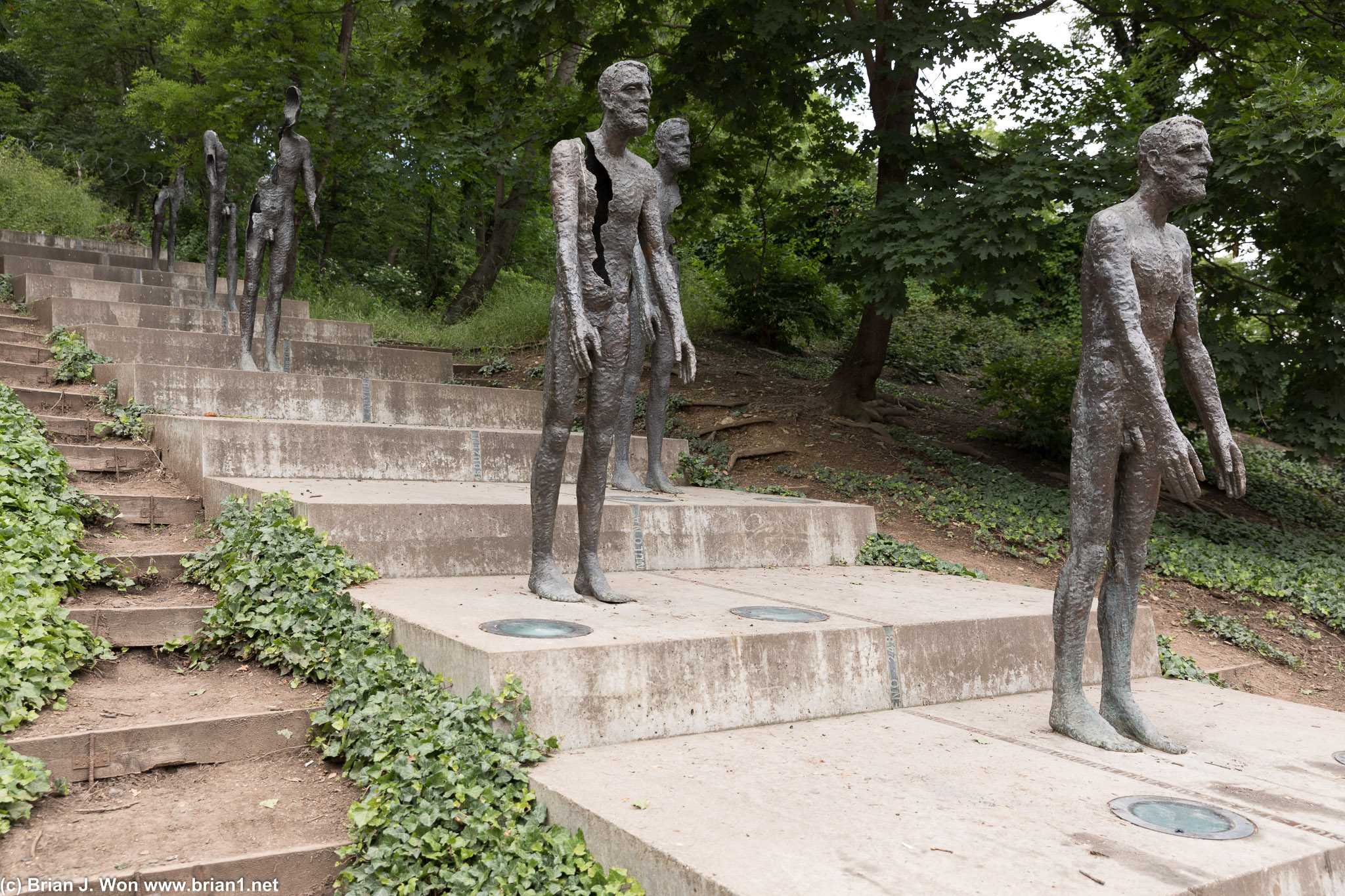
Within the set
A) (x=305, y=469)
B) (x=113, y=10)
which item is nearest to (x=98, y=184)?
(x=113, y=10)

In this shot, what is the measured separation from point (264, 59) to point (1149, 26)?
11569mm

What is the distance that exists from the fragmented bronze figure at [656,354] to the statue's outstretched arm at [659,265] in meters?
1.29

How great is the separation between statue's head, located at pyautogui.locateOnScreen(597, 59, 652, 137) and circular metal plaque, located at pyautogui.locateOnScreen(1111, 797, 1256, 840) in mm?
3273

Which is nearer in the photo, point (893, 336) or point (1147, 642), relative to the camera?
point (1147, 642)

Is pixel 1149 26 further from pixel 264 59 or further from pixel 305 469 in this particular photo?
pixel 264 59

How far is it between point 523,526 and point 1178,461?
334 centimetres

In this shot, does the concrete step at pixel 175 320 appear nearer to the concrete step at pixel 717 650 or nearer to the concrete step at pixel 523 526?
the concrete step at pixel 523 526

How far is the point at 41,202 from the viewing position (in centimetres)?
1708

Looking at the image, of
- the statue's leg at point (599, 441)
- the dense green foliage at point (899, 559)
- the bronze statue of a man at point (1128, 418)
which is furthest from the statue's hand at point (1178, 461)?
the dense green foliage at point (899, 559)

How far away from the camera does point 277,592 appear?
162 inches

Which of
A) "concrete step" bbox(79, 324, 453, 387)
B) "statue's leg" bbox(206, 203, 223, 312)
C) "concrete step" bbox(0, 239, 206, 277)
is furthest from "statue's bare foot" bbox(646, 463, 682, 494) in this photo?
"concrete step" bbox(0, 239, 206, 277)

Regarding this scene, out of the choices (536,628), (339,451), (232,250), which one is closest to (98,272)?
(232,250)

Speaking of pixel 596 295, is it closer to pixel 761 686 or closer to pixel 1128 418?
pixel 761 686

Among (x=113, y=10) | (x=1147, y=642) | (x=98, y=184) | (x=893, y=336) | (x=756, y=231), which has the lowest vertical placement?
(x=1147, y=642)
